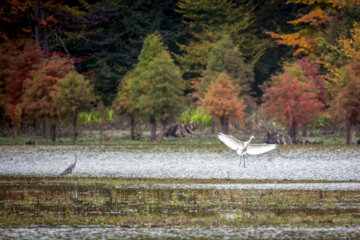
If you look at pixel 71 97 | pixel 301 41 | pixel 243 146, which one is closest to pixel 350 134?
pixel 301 41

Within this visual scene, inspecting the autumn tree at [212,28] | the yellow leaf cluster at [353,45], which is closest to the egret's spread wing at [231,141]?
the yellow leaf cluster at [353,45]

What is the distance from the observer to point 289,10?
217 feet

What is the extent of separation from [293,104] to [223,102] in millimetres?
4475

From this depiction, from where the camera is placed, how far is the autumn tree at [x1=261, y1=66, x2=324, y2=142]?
45.5m

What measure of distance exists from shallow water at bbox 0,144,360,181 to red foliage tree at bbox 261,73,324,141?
5.79 m

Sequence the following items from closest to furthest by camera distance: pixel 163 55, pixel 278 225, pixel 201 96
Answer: pixel 278 225, pixel 163 55, pixel 201 96

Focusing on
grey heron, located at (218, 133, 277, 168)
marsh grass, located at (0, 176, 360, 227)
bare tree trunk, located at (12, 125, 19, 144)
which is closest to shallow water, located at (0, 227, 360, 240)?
marsh grass, located at (0, 176, 360, 227)

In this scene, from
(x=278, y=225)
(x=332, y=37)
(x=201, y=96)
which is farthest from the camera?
(x=201, y=96)

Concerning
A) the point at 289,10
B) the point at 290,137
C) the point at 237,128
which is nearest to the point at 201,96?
the point at 237,128

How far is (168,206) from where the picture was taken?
17047mm

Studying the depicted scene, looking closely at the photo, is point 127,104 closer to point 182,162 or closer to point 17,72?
point 17,72

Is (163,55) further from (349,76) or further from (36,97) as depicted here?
(349,76)

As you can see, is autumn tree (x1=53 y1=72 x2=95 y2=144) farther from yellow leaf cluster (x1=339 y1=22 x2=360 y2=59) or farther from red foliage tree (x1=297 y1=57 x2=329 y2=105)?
yellow leaf cluster (x1=339 y1=22 x2=360 y2=59)

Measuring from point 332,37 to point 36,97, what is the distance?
20230 millimetres
